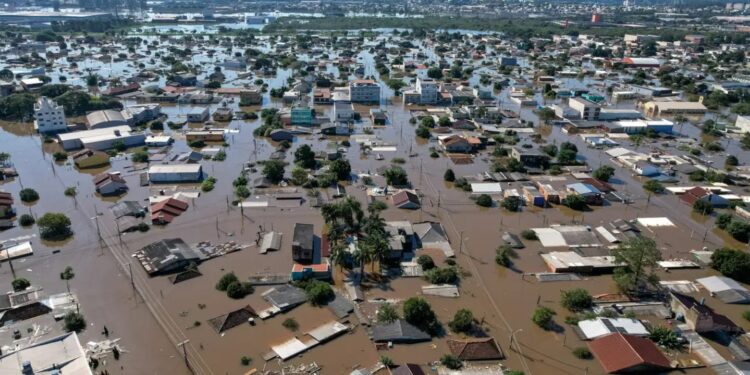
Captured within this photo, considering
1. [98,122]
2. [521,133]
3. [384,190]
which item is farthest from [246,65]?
[384,190]

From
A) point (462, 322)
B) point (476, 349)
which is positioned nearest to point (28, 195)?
point (462, 322)

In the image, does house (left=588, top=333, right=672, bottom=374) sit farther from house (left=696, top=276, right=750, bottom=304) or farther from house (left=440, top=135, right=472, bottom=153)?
house (left=440, top=135, right=472, bottom=153)

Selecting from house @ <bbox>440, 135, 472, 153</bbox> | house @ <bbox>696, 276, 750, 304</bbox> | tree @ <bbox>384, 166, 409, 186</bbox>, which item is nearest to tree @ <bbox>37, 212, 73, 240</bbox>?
tree @ <bbox>384, 166, 409, 186</bbox>

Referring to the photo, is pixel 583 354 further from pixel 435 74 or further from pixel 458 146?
pixel 435 74

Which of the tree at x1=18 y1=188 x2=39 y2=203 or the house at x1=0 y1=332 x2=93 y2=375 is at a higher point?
the house at x1=0 y1=332 x2=93 y2=375

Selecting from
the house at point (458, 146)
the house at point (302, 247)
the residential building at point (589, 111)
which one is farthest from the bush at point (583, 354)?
the residential building at point (589, 111)
